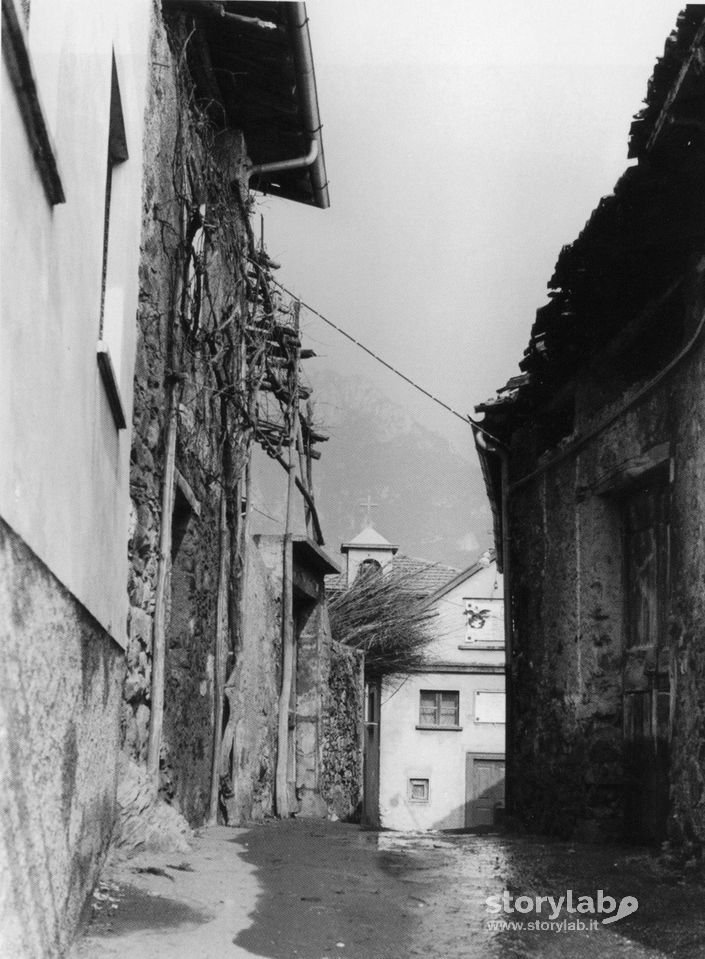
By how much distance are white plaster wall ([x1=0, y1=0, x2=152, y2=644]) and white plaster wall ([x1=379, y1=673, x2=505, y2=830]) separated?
2059cm

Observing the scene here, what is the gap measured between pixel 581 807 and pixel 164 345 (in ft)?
14.0

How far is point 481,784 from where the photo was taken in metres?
23.9

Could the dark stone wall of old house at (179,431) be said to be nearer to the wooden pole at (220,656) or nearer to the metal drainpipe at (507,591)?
the wooden pole at (220,656)

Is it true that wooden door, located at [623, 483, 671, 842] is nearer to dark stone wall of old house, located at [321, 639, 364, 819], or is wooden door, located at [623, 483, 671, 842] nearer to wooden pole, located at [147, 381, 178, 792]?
wooden pole, located at [147, 381, 178, 792]

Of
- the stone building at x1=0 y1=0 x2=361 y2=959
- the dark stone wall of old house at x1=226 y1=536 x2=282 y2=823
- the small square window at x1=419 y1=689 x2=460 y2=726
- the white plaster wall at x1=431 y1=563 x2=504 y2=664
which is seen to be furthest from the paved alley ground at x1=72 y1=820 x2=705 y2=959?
the white plaster wall at x1=431 y1=563 x2=504 y2=664

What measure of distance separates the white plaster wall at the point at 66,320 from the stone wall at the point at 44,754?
0.37 ft

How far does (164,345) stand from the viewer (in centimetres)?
550

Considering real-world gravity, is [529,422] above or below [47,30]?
above

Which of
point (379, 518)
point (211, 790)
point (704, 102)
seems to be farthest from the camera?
point (379, 518)

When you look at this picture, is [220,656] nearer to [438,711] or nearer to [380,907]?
[380,907]

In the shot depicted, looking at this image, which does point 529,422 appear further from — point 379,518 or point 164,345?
point 379,518

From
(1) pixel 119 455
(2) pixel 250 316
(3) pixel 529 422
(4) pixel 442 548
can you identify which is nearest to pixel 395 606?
(3) pixel 529 422

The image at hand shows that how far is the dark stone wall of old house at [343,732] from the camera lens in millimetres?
11133

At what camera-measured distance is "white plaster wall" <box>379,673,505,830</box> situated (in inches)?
936
